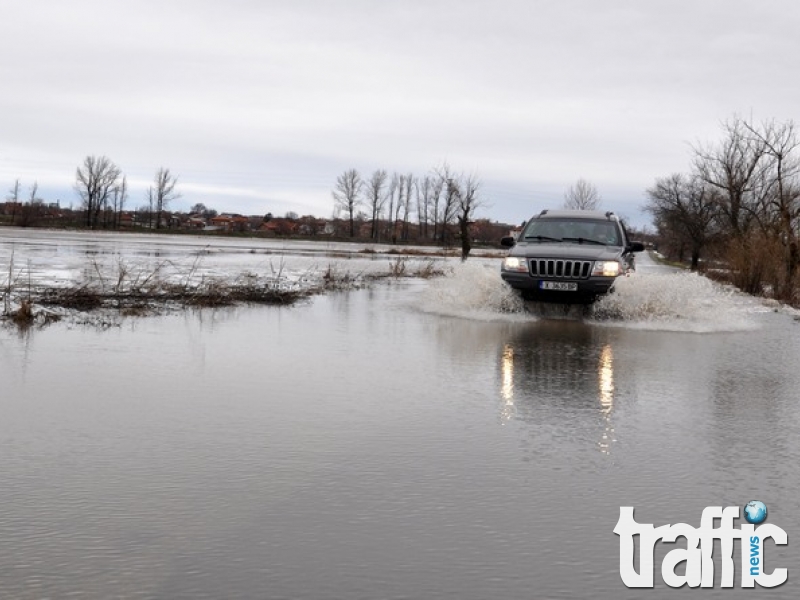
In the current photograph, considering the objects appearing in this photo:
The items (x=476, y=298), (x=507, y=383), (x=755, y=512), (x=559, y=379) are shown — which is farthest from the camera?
(x=476, y=298)

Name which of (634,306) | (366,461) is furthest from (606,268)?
(366,461)

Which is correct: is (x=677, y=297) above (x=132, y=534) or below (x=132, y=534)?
above

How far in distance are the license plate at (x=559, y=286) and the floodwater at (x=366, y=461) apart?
117 inches

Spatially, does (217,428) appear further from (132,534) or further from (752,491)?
(752,491)

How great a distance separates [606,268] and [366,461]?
9.45 metres

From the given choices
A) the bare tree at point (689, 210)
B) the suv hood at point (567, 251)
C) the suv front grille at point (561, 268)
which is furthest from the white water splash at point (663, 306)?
the bare tree at point (689, 210)

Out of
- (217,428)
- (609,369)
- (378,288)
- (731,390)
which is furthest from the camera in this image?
(378,288)

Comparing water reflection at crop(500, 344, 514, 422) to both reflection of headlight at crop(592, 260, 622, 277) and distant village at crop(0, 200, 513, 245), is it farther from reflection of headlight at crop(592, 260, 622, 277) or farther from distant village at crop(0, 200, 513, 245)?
distant village at crop(0, 200, 513, 245)

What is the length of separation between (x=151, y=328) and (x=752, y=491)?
8758mm

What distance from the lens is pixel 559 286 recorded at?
13898 mm

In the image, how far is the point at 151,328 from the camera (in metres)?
11.7

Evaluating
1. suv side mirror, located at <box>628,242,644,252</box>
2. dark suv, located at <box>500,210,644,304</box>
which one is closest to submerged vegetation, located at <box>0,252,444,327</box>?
dark suv, located at <box>500,210,644,304</box>

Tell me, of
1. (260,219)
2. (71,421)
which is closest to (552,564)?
(71,421)
